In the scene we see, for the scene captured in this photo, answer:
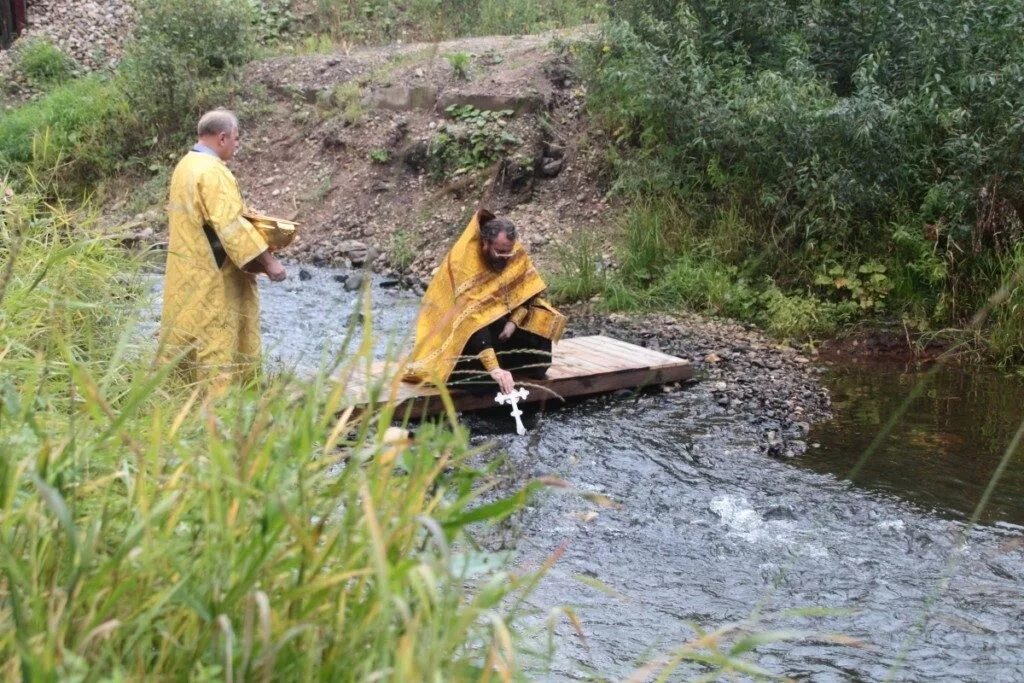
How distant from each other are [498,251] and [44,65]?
41.1 ft

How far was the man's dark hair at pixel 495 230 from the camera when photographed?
22.7 feet

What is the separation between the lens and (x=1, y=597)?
2303mm

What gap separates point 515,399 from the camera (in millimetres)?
6879

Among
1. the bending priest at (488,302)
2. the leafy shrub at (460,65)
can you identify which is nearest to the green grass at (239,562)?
the bending priest at (488,302)

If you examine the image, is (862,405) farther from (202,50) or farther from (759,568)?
(202,50)

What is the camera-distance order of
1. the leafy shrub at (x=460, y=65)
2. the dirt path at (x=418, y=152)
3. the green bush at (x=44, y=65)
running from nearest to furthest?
the dirt path at (x=418, y=152) < the leafy shrub at (x=460, y=65) < the green bush at (x=44, y=65)

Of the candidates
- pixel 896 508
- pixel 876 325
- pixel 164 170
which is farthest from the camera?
pixel 164 170

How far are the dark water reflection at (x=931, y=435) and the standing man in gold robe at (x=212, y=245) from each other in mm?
3251

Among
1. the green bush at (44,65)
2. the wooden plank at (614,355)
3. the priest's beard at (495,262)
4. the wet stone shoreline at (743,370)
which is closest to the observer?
the priest's beard at (495,262)

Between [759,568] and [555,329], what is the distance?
2.42 metres

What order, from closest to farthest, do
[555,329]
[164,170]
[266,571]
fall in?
[266,571] < [555,329] < [164,170]

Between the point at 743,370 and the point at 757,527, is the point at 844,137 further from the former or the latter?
the point at 757,527

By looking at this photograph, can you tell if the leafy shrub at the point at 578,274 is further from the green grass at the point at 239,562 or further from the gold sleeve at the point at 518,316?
the green grass at the point at 239,562

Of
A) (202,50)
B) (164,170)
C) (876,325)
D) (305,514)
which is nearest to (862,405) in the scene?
(876,325)
